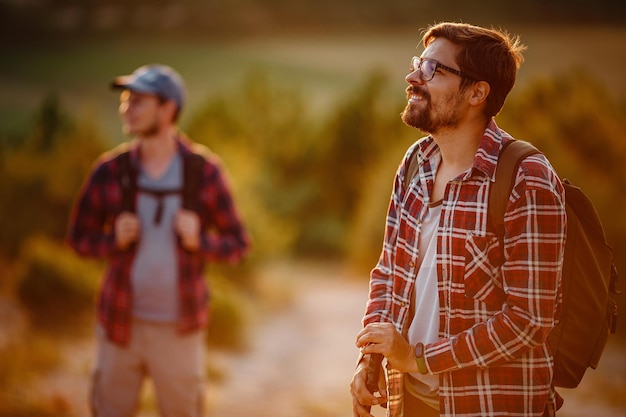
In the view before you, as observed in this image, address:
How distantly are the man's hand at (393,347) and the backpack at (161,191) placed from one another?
168cm

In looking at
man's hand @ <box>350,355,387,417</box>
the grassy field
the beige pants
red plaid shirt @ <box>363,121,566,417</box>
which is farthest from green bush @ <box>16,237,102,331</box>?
red plaid shirt @ <box>363,121,566,417</box>

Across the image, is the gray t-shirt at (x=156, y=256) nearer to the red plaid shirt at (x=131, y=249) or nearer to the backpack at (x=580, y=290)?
the red plaid shirt at (x=131, y=249)

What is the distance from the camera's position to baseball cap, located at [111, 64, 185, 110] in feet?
11.2

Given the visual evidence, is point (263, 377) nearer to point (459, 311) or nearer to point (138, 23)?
point (459, 311)

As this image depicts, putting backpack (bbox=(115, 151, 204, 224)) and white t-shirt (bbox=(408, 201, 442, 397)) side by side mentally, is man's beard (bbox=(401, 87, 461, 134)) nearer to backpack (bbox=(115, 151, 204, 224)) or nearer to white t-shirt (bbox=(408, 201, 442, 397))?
white t-shirt (bbox=(408, 201, 442, 397))

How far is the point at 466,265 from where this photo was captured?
1.78m

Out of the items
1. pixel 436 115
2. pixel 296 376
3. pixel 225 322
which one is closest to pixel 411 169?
pixel 436 115

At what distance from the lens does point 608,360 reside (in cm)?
663

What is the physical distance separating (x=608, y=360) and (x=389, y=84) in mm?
7970

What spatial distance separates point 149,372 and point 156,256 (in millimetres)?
530

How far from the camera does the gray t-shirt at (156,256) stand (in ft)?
10.6

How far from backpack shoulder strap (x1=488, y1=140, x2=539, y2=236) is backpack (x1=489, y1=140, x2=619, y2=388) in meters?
0.03

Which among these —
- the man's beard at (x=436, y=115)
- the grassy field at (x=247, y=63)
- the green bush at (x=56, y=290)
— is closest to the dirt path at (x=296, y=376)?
the green bush at (x=56, y=290)

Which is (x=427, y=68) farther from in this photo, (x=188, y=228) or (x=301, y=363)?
(x=301, y=363)
